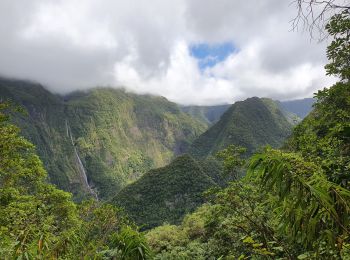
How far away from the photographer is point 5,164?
17234 mm

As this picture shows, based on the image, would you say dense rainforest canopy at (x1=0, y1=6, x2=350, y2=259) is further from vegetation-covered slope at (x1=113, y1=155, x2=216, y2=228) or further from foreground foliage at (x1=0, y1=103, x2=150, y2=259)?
vegetation-covered slope at (x1=113, y1=155, x2=216, y2=228)

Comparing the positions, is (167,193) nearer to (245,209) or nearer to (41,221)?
(245,209)

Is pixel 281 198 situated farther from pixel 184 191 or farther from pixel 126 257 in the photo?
pixel 184 191

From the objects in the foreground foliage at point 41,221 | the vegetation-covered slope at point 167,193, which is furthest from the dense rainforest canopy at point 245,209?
the vegetation-covered slope at point 167,193

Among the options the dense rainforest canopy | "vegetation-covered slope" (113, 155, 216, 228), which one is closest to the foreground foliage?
the dense rainforest canopy

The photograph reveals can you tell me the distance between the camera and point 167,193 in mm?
127688

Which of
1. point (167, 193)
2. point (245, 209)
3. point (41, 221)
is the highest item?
point (41, 221)

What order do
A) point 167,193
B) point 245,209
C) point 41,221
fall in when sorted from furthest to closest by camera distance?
point 167,193, point 245,209, point 41,221

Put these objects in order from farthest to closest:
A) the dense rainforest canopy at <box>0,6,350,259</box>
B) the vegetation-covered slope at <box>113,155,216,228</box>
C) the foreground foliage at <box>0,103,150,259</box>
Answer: the vegetation-covered slope at <box>113,155,216,228</box> < the foreground foliage at <box>0,103,150,259</box> < the dense rainforest canopy at <box>0,6,350,259</box>

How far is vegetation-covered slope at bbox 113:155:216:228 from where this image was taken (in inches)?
4614

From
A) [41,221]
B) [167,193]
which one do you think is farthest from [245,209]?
[167,193]

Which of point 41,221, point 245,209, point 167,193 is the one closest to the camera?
point 41,221

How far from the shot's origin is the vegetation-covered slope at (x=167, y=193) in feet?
384

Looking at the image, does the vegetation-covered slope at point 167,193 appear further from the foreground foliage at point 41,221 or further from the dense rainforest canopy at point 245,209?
the foreground foliage at point 41,221
